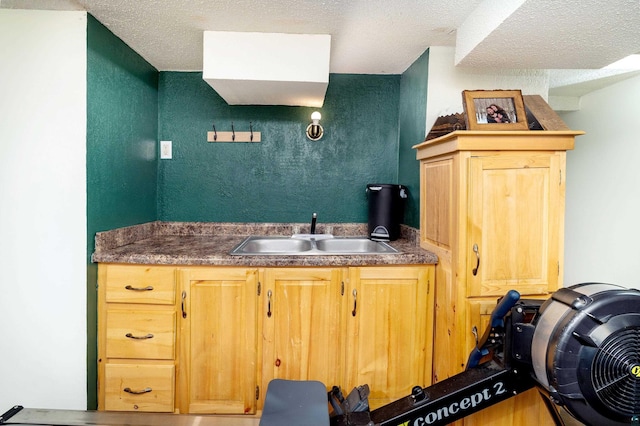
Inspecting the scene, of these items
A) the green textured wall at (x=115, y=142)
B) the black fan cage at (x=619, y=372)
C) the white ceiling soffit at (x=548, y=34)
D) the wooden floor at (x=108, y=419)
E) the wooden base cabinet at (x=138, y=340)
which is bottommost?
the wooden floor at (x=108, y=419)

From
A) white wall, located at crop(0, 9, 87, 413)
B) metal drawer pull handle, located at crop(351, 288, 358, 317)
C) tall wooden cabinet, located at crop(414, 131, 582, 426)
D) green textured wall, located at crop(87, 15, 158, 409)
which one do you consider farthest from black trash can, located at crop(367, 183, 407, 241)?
white wall, located at crop(0, 9, 87, 413)

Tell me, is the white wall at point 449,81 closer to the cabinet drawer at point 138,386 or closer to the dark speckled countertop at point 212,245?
the dark speckled countertop at point 212,245

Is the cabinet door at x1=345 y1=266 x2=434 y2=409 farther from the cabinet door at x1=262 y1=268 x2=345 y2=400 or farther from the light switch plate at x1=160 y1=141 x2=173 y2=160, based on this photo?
the light switch plate at x1=160 y1=141 x2=173 y2=160

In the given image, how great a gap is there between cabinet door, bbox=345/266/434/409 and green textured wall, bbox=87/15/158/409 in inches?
54.8

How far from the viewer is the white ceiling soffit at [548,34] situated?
1.42 metres

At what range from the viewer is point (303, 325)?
1886mm

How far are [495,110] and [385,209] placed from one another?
0.92 metres

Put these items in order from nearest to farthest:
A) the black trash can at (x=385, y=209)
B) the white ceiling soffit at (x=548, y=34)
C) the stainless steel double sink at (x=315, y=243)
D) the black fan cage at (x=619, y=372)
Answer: the black fan cage at (x=619, y=372) < the white ceiling soffit at (x=548, y=34) < the black trash can at (x=385, y=209) < the stainless steel double sink at (x=315, y=243)

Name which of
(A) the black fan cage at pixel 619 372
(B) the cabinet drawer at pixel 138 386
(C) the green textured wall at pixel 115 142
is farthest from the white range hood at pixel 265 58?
(A) the black fan cage at pixel 619 372

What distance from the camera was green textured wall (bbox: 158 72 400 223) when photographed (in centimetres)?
267

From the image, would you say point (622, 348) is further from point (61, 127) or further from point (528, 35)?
point (61, 127)

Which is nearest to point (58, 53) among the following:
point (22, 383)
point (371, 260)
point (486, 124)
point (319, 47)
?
point (319, 47)

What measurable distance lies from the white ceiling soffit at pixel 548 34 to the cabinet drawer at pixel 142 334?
83.1 inches

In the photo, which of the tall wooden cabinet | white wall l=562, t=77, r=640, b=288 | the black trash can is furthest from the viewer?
white wall l=562, t=77, r=640, b=288
